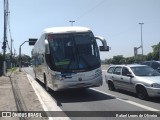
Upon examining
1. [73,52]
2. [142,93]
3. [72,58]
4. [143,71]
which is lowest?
[142,93]

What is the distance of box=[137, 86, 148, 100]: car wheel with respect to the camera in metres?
13.9

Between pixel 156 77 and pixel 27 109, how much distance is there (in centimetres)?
584

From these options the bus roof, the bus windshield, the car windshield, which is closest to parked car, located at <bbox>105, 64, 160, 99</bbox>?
the car windshield

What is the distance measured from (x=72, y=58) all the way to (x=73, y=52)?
0.30 metres

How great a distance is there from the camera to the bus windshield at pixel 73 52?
50.4 ft

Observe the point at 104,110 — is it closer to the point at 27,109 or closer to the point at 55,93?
the point at 27,109

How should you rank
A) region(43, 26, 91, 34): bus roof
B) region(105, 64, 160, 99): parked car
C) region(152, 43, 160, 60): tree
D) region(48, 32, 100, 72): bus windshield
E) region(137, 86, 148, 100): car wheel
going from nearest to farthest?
region(105, 64, 160, 99): parked car, region(137, 86, 148, 100): car wheel, region(48, 32, 100, 72): bus windshield, region(43, 26, 91, 34): bus roof, region(152, 43, 160, 60): tree

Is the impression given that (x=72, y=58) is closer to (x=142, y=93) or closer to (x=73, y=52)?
(x=73, y=52)

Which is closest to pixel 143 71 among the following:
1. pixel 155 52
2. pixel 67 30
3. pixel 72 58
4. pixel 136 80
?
pixel 136 80

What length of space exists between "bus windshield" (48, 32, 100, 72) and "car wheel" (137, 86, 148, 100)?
2334mm

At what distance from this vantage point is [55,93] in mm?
17828

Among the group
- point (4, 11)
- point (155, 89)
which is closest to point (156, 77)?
point (155, 89)

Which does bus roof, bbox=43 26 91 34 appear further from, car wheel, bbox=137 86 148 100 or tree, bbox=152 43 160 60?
tree, bbox=152 43 160 60

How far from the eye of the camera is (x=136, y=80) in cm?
1463
